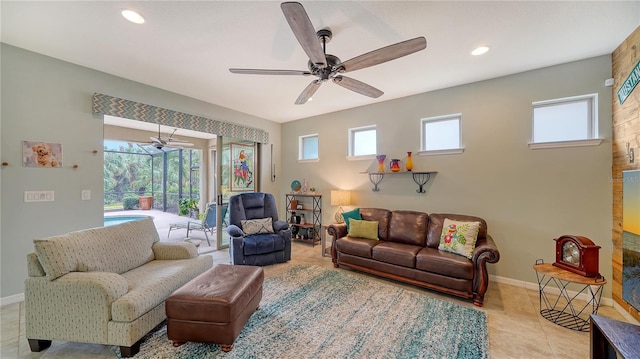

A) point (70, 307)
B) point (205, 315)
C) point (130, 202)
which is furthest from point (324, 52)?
point (130, 202)

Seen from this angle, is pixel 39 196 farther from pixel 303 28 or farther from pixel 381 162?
pixel 381 162

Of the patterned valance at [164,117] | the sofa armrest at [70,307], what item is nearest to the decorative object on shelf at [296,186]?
the patterned valance at [164,117]

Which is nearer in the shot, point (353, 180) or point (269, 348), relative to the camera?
point (269, 348)

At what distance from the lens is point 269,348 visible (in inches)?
74.0

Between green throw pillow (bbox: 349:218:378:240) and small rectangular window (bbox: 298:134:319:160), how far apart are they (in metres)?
2.03

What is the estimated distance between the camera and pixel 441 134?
12.4 feet

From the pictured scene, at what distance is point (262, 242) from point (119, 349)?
6.35 feet

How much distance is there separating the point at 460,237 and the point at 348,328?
1.78 metres

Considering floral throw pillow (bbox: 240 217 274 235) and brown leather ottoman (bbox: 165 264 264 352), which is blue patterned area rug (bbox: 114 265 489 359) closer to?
brown leather ottoman (bbox: 165 264 264 352)

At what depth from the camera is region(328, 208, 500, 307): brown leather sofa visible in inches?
102

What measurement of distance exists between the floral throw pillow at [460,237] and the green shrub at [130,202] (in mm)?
9448

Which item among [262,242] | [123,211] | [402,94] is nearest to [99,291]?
[262,242]

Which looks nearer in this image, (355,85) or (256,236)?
(355,85)

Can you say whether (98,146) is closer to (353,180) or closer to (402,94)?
(353,180)
